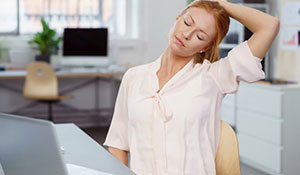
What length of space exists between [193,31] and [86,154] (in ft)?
1.76

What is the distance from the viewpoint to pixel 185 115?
160cm

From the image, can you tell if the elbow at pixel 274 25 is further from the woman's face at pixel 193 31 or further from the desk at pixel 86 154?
the desk at pixel 86 154

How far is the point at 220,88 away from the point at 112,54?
4.47 m

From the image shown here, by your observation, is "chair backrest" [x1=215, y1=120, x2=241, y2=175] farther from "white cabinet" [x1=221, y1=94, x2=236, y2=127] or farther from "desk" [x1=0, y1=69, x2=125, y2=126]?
"desk" [x1=0, y1=69, x2=125, y2=126]

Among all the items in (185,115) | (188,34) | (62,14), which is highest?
(62,14)

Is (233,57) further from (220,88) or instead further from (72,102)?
(72,102)

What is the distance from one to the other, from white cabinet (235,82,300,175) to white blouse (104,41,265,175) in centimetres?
225

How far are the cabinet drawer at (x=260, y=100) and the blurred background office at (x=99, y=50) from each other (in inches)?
0.6

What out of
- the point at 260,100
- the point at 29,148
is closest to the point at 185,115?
the point at 29,148

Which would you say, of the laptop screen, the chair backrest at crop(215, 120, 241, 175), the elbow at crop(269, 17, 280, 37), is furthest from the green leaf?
the elbow at crop(269, 17, 280, 37)

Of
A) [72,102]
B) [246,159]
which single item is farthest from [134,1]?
[246,159]

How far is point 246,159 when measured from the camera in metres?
4.23

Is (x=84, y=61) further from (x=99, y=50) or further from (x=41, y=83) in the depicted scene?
(x=41, y=83)

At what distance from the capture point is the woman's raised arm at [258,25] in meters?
1.57
